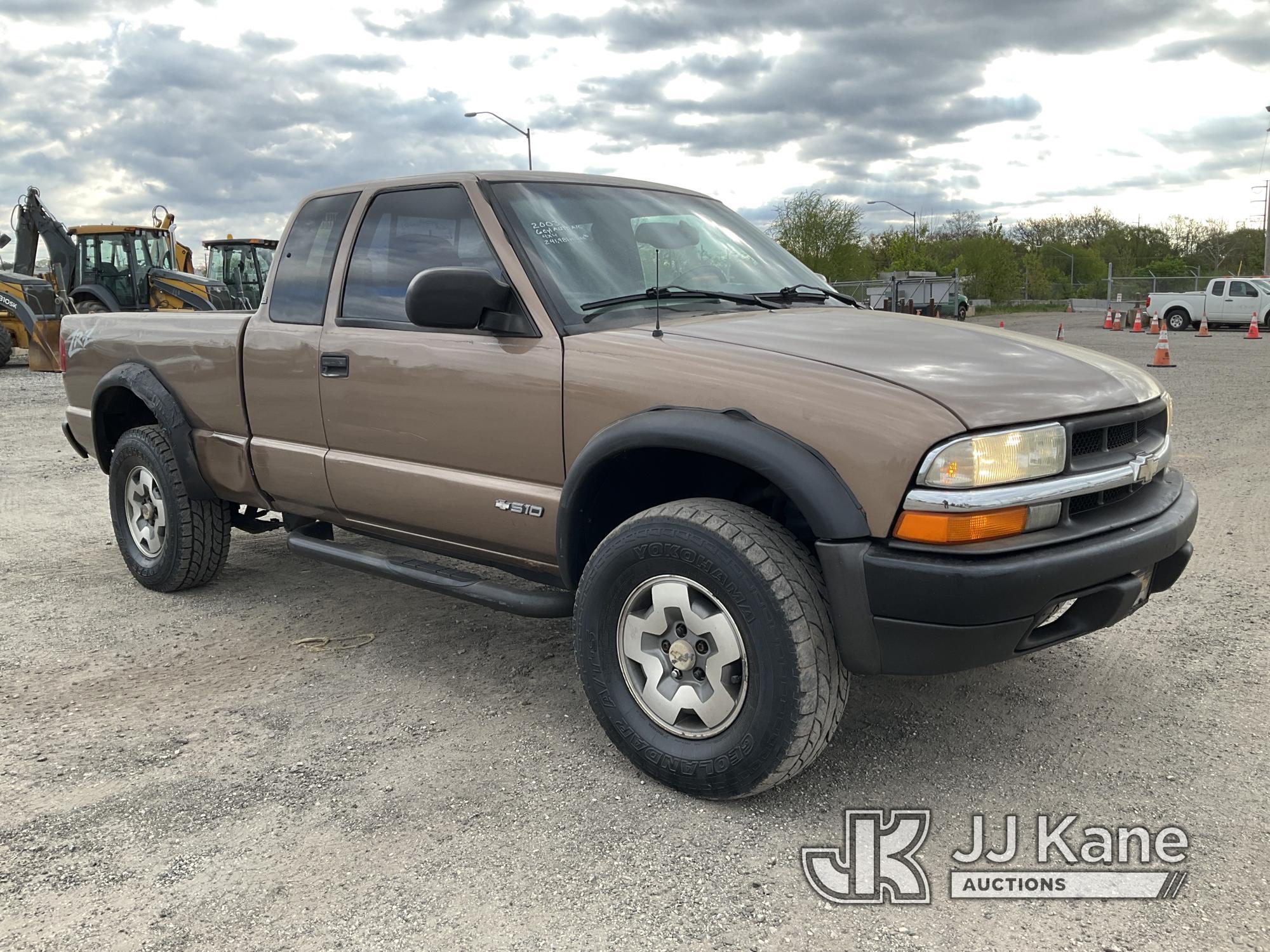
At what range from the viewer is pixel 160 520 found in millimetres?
5375

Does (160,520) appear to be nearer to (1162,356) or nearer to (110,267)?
(1162,356)

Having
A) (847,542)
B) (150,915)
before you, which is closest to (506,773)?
(150,915)

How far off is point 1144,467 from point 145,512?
183 inches

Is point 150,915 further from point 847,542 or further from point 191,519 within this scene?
point 191,519

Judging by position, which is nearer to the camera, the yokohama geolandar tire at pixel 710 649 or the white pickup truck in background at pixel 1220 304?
the yokohama geolandar tire at pixel 710 649

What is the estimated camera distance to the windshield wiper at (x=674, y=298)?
3.63 m

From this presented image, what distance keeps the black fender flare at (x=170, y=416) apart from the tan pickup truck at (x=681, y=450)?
15 centimetres

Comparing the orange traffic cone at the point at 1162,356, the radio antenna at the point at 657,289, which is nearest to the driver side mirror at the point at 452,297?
the radio antenna at the point at 657,289

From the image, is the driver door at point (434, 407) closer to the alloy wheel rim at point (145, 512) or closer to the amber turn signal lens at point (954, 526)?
the amber turn signal lens at point (954, 526)

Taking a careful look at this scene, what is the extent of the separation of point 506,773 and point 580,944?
3.09 feet

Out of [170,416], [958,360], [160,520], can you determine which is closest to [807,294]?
[958,360]

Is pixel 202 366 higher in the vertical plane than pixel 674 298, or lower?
lower

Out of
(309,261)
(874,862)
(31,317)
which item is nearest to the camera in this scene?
(874,862)

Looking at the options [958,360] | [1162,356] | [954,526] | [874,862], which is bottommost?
[874,862]
